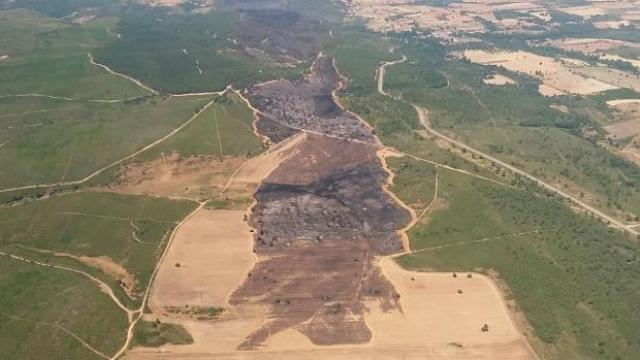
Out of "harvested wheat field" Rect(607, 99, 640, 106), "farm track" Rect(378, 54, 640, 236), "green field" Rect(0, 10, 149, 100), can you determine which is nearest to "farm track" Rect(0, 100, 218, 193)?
"green field" Rect(0, 10, 149, 100)

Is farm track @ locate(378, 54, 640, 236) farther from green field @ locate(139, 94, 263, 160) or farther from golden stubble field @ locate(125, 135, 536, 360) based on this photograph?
green field @ locate(139, 94, 263, 160)

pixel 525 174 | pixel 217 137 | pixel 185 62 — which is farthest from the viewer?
pixel 185 62

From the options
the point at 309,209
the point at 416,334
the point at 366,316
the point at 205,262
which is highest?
the point at 309,209

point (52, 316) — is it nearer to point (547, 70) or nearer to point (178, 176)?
point (178, 176)

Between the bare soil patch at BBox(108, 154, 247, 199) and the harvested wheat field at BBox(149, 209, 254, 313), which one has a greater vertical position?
the bare soil patch at BBox(108, 154, 247, 199)

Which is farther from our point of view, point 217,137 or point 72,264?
point 217,137

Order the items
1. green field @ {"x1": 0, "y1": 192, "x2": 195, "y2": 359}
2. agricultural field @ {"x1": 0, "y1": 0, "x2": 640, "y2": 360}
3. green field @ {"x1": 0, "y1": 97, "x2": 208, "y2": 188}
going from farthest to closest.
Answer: green field @ {"x1": 0, "y1": 97, "x2": 208, "y2": 188}, agricultural field @ {"x1": 0, "y1": 0, "x2": 640, "y2": 360}, green field @ {"x1": 0, "y1": 192, "x2": 195, "y2": 359}

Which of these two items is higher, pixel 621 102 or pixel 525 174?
pixel 621 102

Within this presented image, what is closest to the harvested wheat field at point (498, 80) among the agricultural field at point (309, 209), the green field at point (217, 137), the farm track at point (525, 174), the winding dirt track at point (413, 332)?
the agricultural field at point (309, 209)

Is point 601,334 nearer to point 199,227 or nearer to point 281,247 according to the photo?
point 281,247

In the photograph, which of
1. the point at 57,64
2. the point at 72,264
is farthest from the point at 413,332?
the point at 57,64

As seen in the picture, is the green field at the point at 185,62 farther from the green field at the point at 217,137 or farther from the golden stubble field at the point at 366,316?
the golden stubble field at the point at 366,316
